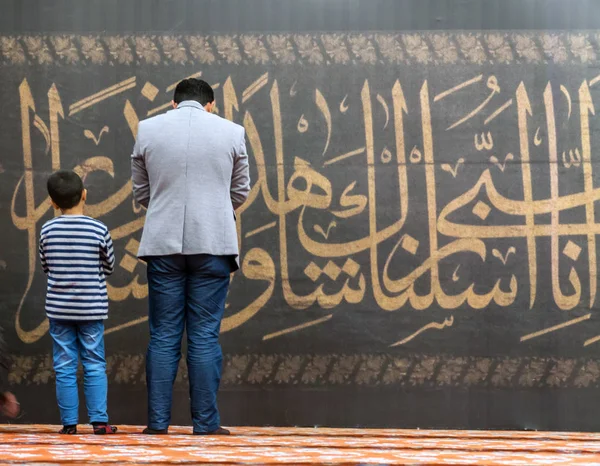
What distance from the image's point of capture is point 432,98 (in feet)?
13.9

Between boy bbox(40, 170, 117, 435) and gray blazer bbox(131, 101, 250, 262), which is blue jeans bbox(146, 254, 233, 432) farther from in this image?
boy bbox(40, 170, 117, 435)

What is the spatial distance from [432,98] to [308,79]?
55cm

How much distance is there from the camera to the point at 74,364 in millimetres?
3336

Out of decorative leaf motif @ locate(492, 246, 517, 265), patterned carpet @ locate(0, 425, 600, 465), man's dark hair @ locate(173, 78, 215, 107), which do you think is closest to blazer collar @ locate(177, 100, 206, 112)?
man's dark hair @ locate(173, 78, 215, 107)

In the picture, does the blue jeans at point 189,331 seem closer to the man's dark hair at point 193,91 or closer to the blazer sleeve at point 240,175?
the blazer sleeve at point 240,175

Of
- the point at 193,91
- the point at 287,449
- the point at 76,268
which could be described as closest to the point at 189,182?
the point at 193,91

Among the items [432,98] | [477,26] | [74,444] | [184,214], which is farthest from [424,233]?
[74,444]

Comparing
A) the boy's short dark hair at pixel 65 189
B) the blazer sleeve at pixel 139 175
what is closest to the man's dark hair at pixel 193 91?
the blazer sleeve at pixel 139 175

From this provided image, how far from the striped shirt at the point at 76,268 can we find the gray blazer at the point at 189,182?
168 mm

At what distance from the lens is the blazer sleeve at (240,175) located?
11.0ft

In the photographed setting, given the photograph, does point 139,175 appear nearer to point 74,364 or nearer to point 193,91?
point 193,91

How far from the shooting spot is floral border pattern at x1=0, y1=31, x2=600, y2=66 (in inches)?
167

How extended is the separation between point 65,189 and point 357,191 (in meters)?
1.39

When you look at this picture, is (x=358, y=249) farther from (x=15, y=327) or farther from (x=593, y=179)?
(x=15, y=327)
